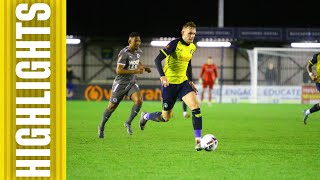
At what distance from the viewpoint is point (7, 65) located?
514 cm

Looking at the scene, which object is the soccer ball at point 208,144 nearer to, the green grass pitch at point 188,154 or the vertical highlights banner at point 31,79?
the green grass pitch at point 188,154

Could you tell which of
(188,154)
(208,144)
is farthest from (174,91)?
(188,154)

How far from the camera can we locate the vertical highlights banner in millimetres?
5148

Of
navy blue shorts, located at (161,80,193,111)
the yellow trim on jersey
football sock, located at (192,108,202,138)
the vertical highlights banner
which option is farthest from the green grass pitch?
the vertical highlights banner

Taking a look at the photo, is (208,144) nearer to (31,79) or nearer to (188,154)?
(188,154)

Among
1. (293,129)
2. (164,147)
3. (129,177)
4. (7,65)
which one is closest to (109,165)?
(129,177)

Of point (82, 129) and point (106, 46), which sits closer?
point (82, 129)

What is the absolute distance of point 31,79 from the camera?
5160 millimetres

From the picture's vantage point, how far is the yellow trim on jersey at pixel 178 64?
10.4 meters

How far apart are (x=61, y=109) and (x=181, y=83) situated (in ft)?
17.9

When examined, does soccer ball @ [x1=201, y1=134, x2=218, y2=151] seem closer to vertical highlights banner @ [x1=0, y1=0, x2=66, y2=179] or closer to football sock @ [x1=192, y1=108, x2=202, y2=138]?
football sock @ [x1=192, y1=108, x2=202, y2=138]

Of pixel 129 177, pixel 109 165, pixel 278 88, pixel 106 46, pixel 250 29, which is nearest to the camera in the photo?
pixel 129 177

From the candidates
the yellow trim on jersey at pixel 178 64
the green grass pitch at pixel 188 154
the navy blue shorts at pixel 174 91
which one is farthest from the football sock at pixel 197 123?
the yellow trim on jersey at pixel 178 64

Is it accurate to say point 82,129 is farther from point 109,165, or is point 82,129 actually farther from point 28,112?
point 28,112
